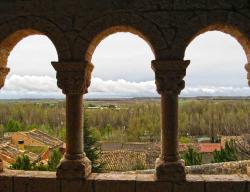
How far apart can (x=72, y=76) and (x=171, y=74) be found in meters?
A: 1.50

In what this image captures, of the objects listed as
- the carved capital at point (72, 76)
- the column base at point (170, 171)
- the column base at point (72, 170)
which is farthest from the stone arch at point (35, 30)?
the column base at point (170, 171)

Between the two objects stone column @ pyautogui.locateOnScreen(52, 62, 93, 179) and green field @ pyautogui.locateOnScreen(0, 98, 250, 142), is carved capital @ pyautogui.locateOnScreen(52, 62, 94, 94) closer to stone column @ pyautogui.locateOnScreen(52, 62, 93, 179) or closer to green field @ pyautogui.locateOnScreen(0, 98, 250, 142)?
stone column @ pyautogui.locateOnScreen(52, 62, 93, 179)

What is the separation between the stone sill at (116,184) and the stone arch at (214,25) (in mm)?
1959

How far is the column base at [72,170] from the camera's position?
5.38m

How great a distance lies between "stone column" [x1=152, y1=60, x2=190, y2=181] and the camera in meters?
5.25

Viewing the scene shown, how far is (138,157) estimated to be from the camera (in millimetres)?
34375

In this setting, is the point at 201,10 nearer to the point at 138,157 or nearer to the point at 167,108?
the point at 167,108

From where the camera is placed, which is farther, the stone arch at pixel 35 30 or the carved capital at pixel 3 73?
the carved capital at pixel 3 73

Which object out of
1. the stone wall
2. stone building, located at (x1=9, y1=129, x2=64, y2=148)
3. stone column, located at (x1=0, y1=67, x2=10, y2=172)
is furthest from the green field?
stone column, located at (x1=0, y1=67, x2=10, y2=172)

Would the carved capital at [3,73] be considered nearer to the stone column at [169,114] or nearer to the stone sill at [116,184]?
the stone sill at [116,184]

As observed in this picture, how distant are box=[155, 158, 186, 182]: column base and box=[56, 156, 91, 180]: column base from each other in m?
1.11

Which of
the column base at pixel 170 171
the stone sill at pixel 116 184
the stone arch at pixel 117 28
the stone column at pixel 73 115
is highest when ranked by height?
the stone arch at pixel 117 28

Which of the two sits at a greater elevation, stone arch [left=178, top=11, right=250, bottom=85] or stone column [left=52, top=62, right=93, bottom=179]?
stone arch [left=178, top=11, right=250, bottom=85]

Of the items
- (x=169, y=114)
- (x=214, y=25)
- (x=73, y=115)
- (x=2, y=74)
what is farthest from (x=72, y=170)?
(x=214, y=25)
